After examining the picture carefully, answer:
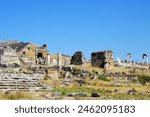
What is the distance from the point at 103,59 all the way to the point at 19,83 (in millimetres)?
25672

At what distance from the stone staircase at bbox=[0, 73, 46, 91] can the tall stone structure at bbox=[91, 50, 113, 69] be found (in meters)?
21.8

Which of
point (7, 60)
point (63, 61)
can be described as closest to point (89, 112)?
point (7, 60)

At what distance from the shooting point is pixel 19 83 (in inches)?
1497

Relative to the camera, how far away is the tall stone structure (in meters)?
61.7

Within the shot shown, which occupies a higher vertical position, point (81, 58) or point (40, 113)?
point (81, 58)

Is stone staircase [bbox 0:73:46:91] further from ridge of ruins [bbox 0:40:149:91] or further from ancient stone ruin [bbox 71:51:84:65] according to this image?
ancient stone ruin [bbox 71:51:84:65]

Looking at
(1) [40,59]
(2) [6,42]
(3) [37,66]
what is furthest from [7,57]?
(2) [6,42]

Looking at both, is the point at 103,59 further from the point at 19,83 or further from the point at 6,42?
the point at 19,83

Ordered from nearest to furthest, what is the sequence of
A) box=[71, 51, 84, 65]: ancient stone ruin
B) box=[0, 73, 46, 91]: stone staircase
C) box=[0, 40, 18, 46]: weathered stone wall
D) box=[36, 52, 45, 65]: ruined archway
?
box=[0, 73, 46, 91]: stone staircase
box=[71, 51, 84, 65]: ancient stone ruin
box=[36, 52, 45, 65]: ruined archway
box=[0, 40, 18, 46]: weathered stone wall

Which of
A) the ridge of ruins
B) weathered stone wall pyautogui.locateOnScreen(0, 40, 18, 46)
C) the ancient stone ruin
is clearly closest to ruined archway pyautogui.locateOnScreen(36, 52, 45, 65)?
the ridge of ruins

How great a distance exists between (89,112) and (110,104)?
967 millimetres

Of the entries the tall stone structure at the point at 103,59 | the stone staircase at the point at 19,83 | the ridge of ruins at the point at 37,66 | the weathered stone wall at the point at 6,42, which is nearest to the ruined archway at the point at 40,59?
the ridge of ruins at the point at 37,66

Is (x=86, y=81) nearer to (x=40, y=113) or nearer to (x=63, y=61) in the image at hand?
(x=40, y=113)

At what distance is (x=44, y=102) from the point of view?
19.9 metres
